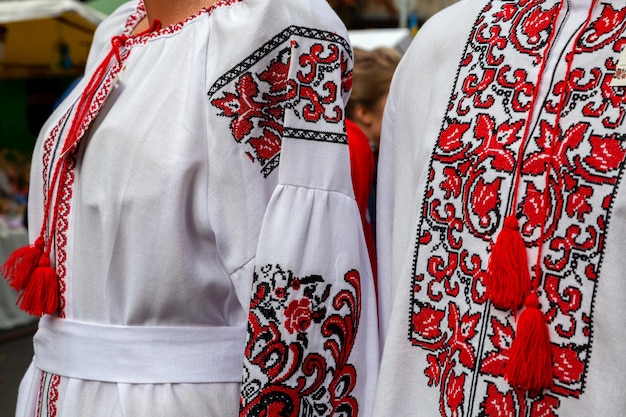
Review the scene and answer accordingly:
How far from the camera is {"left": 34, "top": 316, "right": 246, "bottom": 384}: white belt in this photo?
1.37 metres

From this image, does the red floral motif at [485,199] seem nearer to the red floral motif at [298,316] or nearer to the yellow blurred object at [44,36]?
the red floral motif at [298,316]

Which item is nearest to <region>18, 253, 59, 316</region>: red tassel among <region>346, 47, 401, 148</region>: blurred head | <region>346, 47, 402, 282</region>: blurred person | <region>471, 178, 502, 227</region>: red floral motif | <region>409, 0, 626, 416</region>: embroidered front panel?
<region>409, 0, 626, 416</region>: embroidered front panel

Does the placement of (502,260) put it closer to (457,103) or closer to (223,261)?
(457,103)

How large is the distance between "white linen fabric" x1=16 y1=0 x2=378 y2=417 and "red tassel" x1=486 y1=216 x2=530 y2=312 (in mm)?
277

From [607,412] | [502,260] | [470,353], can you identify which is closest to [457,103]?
[502,260]

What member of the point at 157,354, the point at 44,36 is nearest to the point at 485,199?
the point at 157,354

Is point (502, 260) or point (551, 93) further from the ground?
Answer: point (551, 93)

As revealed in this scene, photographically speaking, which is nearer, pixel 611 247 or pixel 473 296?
pixel 611 247

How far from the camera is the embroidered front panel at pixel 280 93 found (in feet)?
4.50

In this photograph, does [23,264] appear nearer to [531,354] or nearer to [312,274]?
[312,274]

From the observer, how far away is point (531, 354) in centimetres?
112

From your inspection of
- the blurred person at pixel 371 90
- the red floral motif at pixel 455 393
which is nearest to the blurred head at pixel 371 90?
the blurred person at pixel 371 90

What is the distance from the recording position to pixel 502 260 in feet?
3.83

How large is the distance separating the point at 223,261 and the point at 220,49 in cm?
35
